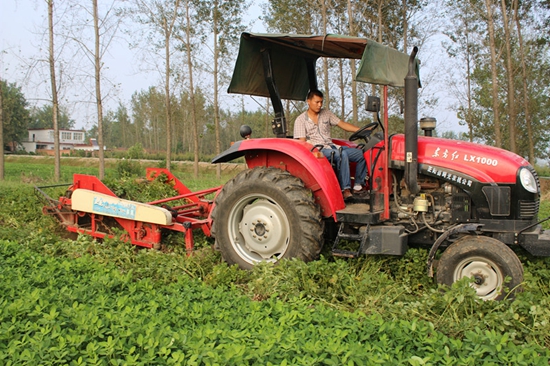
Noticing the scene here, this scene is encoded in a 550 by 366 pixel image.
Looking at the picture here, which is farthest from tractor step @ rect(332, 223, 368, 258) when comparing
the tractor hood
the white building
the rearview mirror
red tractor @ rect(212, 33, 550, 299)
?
the white building

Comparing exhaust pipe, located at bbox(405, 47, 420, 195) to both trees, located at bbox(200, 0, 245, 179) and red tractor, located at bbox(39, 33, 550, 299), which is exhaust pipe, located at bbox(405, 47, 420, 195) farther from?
trees, located at bbox(200, 0, 245, 179)

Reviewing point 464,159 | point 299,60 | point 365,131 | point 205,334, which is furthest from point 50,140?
point 205,334

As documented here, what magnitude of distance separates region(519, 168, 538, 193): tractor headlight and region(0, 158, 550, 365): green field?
732 mm

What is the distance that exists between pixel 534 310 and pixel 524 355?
802 millimetres

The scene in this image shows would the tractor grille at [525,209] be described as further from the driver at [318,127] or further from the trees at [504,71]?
the trees at [504,71]

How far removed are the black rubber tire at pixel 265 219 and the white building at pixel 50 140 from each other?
7384cm

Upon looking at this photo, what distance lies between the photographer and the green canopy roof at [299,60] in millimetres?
4359

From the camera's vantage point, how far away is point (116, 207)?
5.96 m

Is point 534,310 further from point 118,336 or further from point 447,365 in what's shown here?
point 118,336

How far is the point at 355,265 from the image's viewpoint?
16.0 feet

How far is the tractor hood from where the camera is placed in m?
4.37

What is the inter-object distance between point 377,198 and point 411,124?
2.72 feet

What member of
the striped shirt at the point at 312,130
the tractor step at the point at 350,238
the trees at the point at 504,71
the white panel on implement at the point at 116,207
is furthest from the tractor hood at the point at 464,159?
the trees at the point at 504,71

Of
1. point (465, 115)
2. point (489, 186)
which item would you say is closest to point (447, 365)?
point (489, 186)
